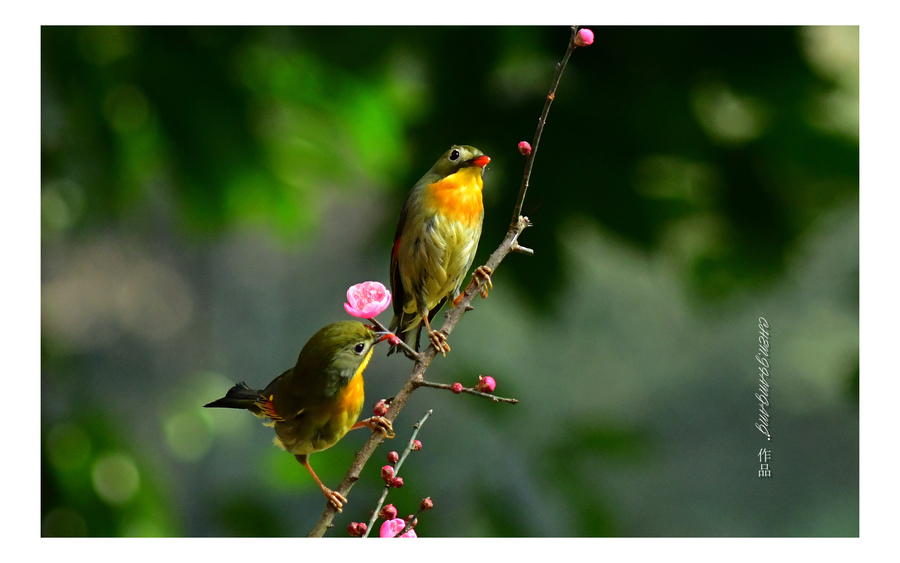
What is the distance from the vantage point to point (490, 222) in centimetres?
136

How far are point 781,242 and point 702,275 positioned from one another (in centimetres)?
18

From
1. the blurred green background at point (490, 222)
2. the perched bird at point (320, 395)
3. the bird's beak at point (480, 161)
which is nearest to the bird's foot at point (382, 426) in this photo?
the perched bird at point (320, 395)

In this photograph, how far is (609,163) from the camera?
5.06ft

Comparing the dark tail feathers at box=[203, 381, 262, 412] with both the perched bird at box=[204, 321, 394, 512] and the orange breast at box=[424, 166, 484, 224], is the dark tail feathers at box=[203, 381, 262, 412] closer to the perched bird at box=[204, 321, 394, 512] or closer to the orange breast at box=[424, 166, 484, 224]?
the perched bird at box=[204, 321, 394, 512]

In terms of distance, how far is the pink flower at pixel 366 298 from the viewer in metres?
0.53

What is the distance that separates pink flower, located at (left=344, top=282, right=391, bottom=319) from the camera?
20.7 inches

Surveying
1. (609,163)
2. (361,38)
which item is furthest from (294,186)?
(609,163)

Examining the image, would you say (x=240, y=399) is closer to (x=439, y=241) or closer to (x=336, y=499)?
(x=336, y=499)

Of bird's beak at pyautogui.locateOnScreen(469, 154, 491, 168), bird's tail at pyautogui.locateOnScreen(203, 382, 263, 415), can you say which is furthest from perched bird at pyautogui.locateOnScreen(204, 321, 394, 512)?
bird's beak at pyautogui.locateOnScreen(469, 154, 491, 168)

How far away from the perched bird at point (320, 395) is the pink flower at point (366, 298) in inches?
1.4

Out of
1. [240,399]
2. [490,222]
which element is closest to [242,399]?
[240,399]

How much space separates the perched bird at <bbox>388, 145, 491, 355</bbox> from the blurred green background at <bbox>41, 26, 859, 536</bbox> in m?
0.47

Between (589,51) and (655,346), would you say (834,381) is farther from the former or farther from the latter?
(655,346)

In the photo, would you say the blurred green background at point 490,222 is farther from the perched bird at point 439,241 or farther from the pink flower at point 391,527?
the pink flower at point 391,527
